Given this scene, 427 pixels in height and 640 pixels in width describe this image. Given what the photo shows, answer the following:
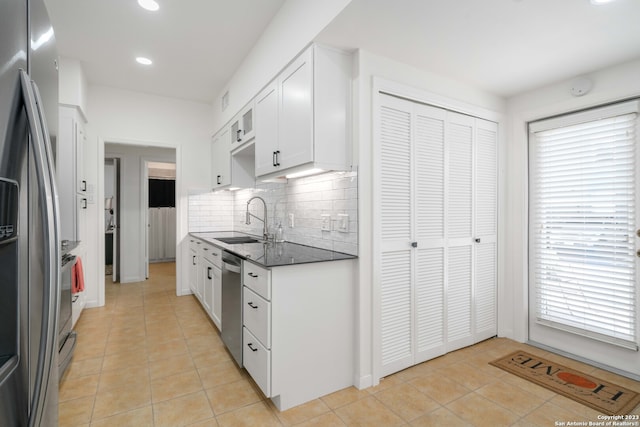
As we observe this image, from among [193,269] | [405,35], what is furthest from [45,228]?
[193,269]

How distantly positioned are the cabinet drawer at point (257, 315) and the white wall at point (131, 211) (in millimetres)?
4176

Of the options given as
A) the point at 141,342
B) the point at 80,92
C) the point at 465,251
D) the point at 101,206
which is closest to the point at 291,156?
the point at 465,251

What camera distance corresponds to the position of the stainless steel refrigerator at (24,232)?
662mm

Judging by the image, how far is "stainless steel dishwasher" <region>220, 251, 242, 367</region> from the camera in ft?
7.85

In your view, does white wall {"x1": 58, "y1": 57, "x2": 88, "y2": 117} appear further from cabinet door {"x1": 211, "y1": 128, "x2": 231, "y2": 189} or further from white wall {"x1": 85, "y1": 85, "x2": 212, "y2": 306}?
cabinet door {"x1": 211, "y1": 128, "x2": 231, "y2": 189}

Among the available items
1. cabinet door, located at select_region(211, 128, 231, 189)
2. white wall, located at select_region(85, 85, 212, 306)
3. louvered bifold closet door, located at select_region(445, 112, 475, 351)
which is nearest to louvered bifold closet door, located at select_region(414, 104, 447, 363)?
louvered bifold closet door, located at select_region(445, 112, 475, 351)

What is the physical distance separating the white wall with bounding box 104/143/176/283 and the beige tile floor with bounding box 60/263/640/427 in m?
2.64

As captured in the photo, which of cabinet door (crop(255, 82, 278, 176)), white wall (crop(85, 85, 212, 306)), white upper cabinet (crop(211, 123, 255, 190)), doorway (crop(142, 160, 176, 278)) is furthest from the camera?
doorway (crop(142, 160, 176, 278))

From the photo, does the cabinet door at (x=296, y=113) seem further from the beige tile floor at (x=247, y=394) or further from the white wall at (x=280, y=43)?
the beige tile floor at (x=247, y=394)

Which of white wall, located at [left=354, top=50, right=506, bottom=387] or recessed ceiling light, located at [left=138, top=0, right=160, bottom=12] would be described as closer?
white wall, located at [left=354, top=50, right=506, bottom=387]

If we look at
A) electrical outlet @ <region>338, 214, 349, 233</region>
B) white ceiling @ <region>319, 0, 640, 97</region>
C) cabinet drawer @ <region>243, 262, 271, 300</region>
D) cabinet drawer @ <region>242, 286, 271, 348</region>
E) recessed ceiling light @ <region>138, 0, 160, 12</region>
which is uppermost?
recessed ceiling light @ <region>138, 0, 160, 12</region>

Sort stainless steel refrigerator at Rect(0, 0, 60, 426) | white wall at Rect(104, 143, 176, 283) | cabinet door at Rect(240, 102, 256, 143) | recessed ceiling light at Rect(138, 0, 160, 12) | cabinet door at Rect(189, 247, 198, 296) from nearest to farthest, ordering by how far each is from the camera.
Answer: stainless steel refrigerator at Rect(0, 0, 60, 426)
recessed ceiling light at Rect(138, 0, 160, 12)
cabinet door at Rect(240, 102, 256, 143)
cabinet door at Rect(189, 247, 198, 296)
white wall at Rect(104, 143, 176, 283)

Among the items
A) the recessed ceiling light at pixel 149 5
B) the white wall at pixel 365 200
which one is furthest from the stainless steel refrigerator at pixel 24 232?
the recessed ceiling light at pixel 149 5

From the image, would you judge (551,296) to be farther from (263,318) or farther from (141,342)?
(141,342)
